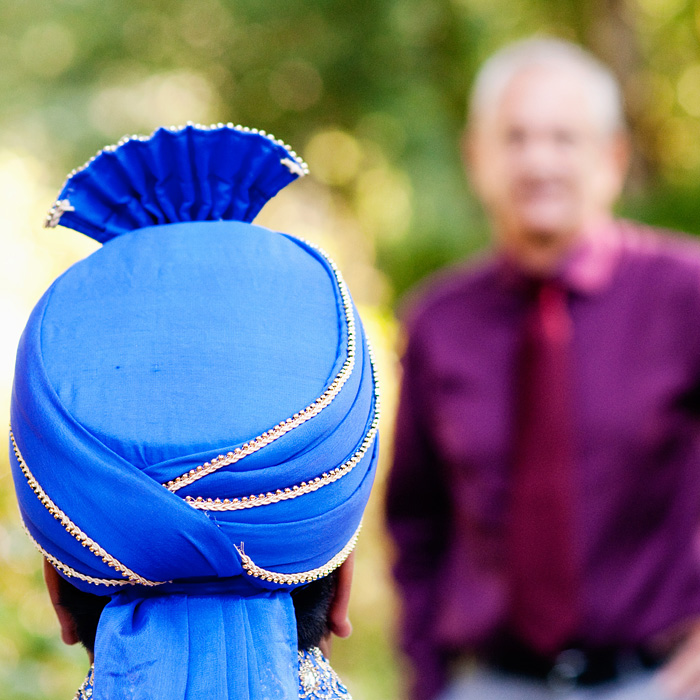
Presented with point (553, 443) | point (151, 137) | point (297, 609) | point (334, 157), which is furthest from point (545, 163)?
point (334, 157)

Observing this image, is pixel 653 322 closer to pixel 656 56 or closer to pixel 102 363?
pixel 102 363

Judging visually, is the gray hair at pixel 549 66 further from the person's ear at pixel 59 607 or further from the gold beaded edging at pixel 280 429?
the person's ear at pixel 59 607

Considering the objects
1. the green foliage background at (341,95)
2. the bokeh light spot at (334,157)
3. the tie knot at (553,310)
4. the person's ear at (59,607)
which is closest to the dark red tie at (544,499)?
the tie knot at (553,310)

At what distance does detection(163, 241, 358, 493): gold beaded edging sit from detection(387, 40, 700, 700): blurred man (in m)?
1.44

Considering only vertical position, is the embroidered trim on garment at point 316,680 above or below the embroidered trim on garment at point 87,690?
above

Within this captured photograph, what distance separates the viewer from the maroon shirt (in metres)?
2.57

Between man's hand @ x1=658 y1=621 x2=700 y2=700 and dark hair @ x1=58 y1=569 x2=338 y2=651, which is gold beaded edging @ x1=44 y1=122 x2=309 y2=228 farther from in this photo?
man's hand @ x1=658 y1=621 x2=700 y2=700

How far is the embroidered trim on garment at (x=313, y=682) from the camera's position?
51.2 inches

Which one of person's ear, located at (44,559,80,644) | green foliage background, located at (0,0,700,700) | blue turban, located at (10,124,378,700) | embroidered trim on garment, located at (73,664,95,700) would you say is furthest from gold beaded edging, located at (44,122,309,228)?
green foliage background, located at (0,0,700,700)

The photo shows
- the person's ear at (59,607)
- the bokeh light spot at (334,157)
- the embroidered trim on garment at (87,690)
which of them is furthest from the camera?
the bokeh light spot at (334,157)

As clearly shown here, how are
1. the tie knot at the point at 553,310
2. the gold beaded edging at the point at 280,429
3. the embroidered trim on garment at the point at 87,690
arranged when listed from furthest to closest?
the tie knot at the point at 553,310 → the embroidered trim on garment at the point at 87,690 → the gold beaded edging at the point at 280,429

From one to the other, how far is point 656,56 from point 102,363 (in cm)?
1033

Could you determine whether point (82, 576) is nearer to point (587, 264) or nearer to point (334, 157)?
point (587, 264)

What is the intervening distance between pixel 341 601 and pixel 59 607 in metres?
0.41
